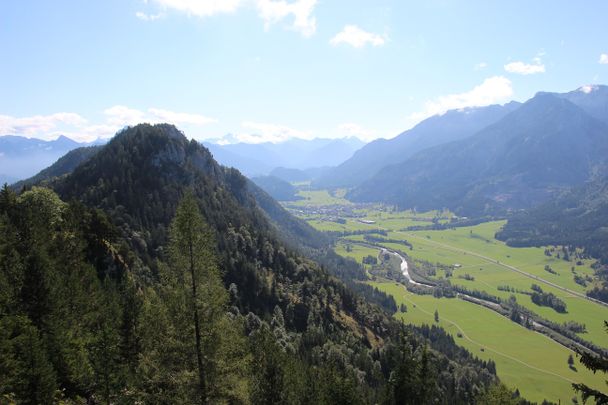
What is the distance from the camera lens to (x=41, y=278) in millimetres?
47969

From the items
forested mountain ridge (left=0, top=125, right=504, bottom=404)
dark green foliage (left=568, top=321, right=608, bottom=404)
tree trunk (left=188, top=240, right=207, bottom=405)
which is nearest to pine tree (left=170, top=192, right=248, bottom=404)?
tree trunk (left=188, top=240, right=207, bottom=405)

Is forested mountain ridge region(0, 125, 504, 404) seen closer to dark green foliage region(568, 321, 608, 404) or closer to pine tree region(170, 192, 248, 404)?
pine tree region(170, 192, 248, 404)

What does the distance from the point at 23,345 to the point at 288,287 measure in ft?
407

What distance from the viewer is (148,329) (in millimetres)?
41438

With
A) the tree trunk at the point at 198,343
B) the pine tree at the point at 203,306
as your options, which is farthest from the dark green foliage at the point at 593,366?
the tree trunk at the point at 198,343

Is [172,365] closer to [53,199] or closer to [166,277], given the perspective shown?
[166,277]

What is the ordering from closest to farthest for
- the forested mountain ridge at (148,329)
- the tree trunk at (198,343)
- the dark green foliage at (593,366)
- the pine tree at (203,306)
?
the dark green foliage at (593,366) → the tree trunk at (198,343) → the pine tree at (203,306) → the forested mountain ridge at (148,329)

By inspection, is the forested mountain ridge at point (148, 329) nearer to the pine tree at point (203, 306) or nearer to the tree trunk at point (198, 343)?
the pine tree at point (203, 306)

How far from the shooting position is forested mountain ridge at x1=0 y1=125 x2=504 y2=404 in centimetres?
3353

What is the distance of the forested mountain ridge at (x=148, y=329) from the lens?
33.5 metres

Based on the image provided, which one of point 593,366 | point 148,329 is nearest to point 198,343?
point 148,329

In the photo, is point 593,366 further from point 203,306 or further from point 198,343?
point 198,343

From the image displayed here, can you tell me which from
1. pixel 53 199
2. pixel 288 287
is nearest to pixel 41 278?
pixel 53 199

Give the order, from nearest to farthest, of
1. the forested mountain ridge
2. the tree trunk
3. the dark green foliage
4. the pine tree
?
the dark green foliage, the tree trunk, the pine tree, the forested mountain ridge
